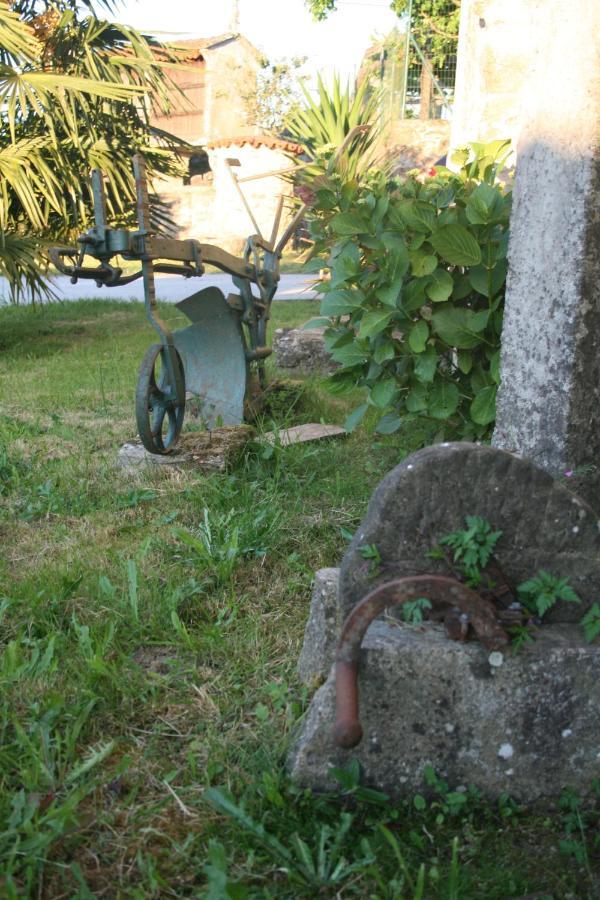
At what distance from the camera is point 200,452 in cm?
352

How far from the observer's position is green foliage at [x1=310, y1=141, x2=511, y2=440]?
274 cm

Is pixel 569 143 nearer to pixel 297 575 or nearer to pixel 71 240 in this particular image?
pixel 297 575

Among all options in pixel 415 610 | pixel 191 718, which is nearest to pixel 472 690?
pixel 415 610

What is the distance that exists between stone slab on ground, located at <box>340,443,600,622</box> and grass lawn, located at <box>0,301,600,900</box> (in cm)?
44

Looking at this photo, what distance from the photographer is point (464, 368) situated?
2895mm

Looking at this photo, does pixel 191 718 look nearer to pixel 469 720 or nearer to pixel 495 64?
pixel 469 720

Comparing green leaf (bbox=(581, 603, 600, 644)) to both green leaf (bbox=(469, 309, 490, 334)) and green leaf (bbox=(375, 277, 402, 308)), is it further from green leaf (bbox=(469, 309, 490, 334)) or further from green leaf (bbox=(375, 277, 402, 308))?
green leaf (bbox=(375, 277, 402, 308))

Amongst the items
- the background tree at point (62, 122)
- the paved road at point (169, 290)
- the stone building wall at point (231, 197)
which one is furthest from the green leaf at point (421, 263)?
the stone building wall at point (231, 197)

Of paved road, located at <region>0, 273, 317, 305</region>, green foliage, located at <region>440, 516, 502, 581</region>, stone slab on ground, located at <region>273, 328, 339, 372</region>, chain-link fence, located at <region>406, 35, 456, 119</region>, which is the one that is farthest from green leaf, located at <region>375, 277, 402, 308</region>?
chain-link fence, located at <region>406, 35, 456, 119</region>

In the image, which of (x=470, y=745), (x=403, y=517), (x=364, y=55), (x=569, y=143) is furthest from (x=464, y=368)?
(x=364, y=55)

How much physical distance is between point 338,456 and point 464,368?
100 cm

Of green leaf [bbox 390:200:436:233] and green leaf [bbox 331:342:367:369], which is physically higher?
green leaf [bbox 390:200:436:233]

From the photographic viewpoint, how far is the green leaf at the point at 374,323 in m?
2.85

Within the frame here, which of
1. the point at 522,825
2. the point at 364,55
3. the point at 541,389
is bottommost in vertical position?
the point at 522,825
